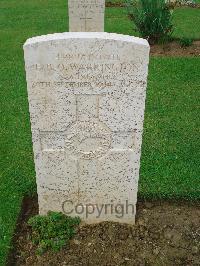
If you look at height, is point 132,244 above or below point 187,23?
below

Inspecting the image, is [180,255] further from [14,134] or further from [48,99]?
[14,134]

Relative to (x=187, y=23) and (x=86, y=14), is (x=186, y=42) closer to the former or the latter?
(x=187, y=23)

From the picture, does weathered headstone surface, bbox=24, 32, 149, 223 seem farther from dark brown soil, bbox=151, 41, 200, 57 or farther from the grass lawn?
dark brown soil, bbox=151, 41, 200, 57

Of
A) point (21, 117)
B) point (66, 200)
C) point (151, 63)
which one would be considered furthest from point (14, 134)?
point (151, 63)

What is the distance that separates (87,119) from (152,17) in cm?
637

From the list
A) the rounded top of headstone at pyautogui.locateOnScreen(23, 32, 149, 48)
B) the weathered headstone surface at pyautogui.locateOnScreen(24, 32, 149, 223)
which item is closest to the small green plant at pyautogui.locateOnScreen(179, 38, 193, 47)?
the weathered headstone surface at pyautogui.locateOnScreen(24, 32, 149, 223)

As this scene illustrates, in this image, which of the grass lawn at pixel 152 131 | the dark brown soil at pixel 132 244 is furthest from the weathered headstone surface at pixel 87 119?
the grass lawn at pixel 152 131

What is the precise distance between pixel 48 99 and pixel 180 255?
1.75m

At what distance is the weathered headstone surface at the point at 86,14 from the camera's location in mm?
8250

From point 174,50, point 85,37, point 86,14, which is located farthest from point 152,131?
point 174,50

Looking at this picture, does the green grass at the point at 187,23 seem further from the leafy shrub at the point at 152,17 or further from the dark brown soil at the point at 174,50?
the leafy shrub at the point at 152,17

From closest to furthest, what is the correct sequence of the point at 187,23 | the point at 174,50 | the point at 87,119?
the point at 87,119, the point at 174,50, the point at 187,23

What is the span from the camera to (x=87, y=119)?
3.46 m

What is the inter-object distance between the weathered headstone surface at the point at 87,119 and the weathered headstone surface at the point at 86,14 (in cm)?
525
